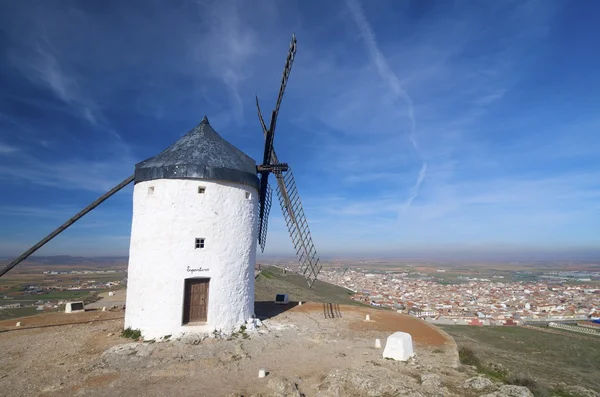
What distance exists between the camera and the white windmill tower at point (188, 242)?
10359 mm

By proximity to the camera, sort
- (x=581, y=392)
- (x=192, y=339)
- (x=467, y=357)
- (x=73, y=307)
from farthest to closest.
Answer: (x=73, y=307), (x=192, y=339), (x=467, y=357), (x=581, y=392)

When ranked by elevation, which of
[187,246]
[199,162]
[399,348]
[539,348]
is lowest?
[539,348]

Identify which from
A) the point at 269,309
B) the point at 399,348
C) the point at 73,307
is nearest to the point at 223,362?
the point at 399,348

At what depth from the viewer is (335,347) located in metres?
9.56

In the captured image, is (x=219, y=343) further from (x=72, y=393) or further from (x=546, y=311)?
(x=546, y=311)

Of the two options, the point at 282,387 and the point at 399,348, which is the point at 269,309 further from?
the point at 282,387

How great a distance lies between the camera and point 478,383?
6531 millimetres

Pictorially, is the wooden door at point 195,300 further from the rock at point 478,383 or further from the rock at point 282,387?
the rock at point 478,383

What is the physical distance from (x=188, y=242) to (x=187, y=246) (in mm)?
132

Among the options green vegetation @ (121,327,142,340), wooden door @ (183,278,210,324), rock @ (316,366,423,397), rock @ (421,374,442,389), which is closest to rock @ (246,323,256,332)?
wooden door @ (183,278,210,324)

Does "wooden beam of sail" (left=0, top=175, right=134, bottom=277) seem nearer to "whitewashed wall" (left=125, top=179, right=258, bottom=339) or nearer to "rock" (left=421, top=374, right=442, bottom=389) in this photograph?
"whitewashed wall" (left=125, top=179, right=258, bottom=339)

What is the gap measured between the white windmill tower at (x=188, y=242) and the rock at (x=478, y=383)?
7.23 m

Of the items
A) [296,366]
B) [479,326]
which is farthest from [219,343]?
[479,326]

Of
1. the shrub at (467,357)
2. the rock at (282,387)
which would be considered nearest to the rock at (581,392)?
the shrub at (467,357)
